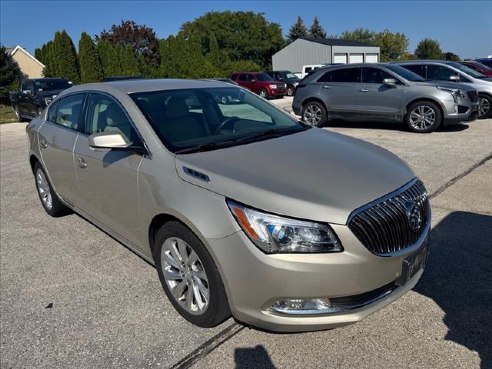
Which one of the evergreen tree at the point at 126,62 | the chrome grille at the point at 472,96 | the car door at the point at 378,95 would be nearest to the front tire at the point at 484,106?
the chrome grille at the point at 472,96

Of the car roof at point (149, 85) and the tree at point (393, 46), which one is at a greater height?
the tree at point (393, 46)

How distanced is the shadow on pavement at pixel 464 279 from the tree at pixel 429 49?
6985 cm

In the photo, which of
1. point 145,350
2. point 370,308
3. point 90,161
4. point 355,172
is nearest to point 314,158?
point 355,172

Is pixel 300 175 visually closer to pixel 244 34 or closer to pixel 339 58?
pixel 339 58

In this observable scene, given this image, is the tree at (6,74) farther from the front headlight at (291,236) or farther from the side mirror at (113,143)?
the front headlight at (291,236)

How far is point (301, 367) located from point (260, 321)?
1.18ft

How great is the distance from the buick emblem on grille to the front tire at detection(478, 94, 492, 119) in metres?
11.6

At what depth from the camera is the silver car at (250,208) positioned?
233cm

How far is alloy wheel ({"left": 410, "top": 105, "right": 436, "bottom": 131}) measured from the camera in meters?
10.2

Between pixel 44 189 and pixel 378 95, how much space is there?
26.9 feet

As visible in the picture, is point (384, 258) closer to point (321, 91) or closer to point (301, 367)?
point (301, 367)

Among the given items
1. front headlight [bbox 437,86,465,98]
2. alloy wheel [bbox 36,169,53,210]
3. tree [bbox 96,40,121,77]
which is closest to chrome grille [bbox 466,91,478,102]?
front headlight [bbox 437,86,465,98]

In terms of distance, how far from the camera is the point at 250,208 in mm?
2404

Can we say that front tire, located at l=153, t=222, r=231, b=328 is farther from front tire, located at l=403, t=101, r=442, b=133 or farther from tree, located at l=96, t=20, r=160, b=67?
tree, located at l=96, t=20, r=160, b=67
